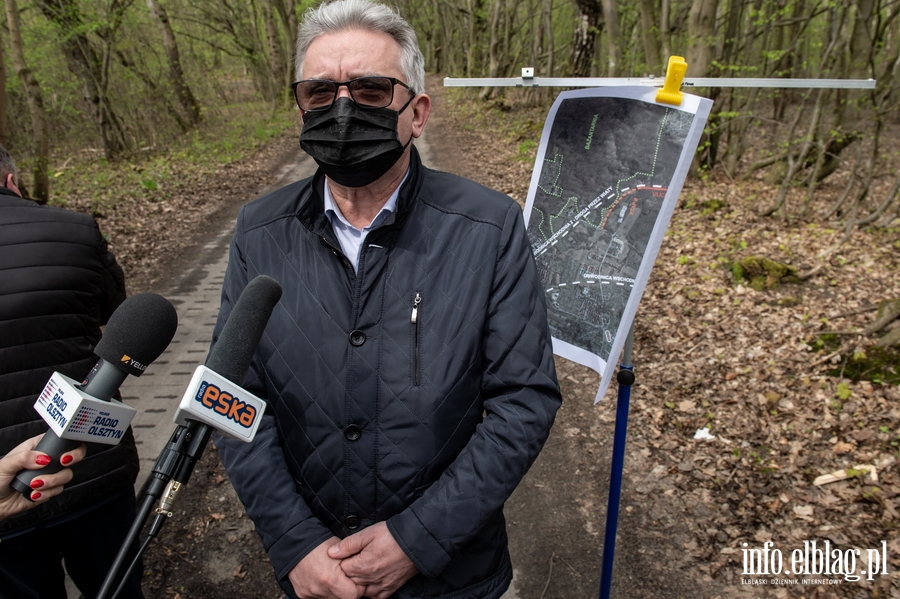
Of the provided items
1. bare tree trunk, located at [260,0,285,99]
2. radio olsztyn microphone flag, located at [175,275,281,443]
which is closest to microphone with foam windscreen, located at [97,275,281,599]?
radio olsztyn microphone flag, located at [175,275,281,443]

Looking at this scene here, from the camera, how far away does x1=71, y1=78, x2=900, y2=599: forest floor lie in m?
3.24

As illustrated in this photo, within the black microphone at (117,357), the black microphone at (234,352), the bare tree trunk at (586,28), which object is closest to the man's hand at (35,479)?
the black microphone at (117,357)

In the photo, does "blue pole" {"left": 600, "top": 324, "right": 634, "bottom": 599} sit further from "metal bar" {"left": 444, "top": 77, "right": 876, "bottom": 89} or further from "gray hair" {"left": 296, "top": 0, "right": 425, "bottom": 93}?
"gray hair" {"left": 296, "top": 0, "right": 425, "bottom": 93}

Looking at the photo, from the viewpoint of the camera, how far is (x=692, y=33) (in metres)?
8.78

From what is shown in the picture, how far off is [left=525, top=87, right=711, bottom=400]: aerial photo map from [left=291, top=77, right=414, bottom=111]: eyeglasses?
865 mm

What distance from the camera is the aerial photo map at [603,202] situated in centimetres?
207

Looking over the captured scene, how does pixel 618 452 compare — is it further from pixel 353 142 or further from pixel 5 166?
pixel 5 166

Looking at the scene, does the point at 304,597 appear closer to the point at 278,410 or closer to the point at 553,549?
the point at 278,410

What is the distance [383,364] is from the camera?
1.73 meters

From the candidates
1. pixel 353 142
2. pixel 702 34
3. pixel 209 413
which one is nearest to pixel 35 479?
pixel 209 413

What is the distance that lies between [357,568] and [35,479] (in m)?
0.91

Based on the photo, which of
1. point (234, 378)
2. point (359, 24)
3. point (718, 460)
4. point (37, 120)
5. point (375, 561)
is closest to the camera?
point (234, 378)

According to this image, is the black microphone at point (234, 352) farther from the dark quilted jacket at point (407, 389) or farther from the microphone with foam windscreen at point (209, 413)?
the dark quilted jacket at point (407, 389)

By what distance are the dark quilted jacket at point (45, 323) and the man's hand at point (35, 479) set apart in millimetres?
507
